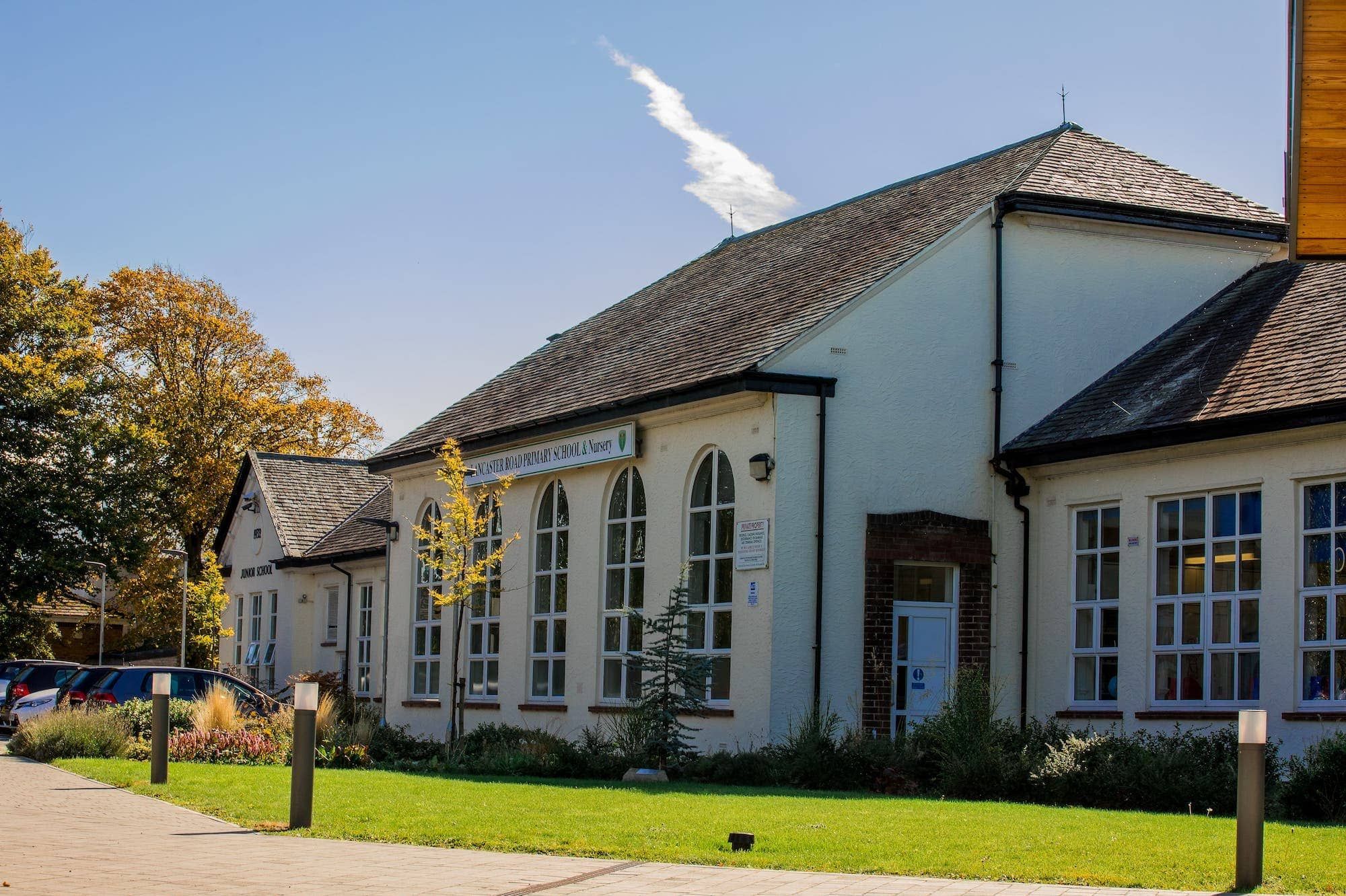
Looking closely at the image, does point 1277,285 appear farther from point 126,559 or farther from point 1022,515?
point 126,559

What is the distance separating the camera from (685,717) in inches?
869

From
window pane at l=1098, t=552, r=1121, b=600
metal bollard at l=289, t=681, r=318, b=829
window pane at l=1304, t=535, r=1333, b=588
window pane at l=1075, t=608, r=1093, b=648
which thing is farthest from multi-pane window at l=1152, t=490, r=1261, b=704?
metal bollard at l=289, t=681, r=318, b=829

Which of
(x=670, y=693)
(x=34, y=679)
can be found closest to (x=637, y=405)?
(x=670, y=693)

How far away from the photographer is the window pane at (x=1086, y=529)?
2072cm

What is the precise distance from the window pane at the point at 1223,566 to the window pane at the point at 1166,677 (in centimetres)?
116

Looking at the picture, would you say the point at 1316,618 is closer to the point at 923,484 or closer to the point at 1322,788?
the point at 1322,788

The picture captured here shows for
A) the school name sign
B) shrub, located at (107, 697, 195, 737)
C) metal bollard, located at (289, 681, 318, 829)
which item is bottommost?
shrub, located at (107, 697, 195, 737)

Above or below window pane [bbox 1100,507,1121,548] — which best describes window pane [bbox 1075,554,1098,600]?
below

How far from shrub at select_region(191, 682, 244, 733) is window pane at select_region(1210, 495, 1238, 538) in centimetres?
1339

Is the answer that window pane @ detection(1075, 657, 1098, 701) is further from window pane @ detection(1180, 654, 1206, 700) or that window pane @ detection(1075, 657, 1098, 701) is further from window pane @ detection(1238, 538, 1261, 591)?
window pane @ detection(1238, 538, 1261, 591)

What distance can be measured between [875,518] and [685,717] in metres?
3.98

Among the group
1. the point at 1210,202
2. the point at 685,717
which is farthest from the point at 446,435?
the point at 1210,202

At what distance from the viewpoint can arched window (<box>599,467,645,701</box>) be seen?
23.8 m

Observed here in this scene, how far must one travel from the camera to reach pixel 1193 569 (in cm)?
1909
